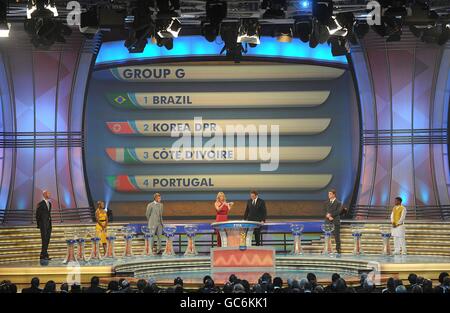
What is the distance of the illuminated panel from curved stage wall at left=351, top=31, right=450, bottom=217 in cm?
128

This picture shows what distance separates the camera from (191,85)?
68.4 ft

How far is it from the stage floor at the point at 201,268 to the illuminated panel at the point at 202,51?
5.64 metres

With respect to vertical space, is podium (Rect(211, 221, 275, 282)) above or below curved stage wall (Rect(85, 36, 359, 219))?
below

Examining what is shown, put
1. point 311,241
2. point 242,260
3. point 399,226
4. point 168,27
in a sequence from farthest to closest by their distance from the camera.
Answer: point 311,241 < point 399,226 < point 168,27 < point 242,260

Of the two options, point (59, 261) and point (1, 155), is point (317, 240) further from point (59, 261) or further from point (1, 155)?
point (1, 155)

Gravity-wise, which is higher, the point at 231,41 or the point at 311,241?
the point at 231,41

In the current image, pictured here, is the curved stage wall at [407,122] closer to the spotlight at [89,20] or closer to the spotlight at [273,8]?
the spotlight at [273,8]

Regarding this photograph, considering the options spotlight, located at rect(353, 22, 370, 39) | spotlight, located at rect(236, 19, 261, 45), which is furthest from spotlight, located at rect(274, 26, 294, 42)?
spotlight, located at rect(353, 22, 370, 39)

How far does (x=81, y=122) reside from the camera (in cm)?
1919

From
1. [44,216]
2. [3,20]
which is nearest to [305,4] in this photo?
[3,20]

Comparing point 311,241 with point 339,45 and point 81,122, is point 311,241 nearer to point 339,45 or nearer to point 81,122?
point 339,45

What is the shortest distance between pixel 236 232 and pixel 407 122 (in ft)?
17.9

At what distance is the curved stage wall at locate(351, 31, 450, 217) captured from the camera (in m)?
18.8

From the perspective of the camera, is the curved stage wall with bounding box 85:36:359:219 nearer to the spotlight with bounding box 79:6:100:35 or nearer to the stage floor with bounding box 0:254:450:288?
the stage floor with bounding box 0:254:450:288
